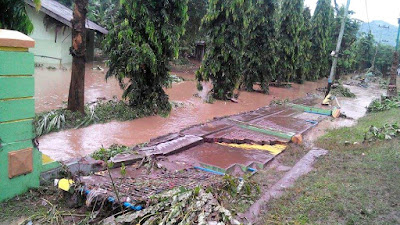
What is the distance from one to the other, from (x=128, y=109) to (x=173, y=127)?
183cm

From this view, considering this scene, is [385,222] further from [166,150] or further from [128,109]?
[128,109]

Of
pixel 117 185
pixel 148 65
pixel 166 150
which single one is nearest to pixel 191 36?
pixel 148 65

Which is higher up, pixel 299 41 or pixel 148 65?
pixel 299 41

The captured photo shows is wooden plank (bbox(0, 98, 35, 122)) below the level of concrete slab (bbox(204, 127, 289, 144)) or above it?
above

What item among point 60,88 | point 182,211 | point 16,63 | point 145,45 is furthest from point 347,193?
point 60,88

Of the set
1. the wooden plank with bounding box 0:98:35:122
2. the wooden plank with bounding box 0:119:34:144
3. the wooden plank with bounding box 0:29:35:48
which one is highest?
the wooden plank with bounding box 0:29:35:48

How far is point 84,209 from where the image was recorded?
14.4ft

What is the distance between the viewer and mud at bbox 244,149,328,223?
4.48 meters

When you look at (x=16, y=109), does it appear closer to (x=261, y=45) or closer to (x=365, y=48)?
(x=261, y=45)

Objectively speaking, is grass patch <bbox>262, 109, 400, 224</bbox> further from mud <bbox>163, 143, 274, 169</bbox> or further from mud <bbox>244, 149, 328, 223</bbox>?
mud <bbox>163, 143, 274, 169</bbox>

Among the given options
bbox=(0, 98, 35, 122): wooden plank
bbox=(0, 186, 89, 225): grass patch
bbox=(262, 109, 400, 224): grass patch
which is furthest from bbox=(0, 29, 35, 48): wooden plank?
bbox=(262, 109, 400, 224): grass patch

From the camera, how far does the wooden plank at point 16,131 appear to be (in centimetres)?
436

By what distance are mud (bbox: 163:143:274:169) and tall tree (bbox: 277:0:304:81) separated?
15816 millimetres

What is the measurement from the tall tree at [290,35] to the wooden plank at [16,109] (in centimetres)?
1983
